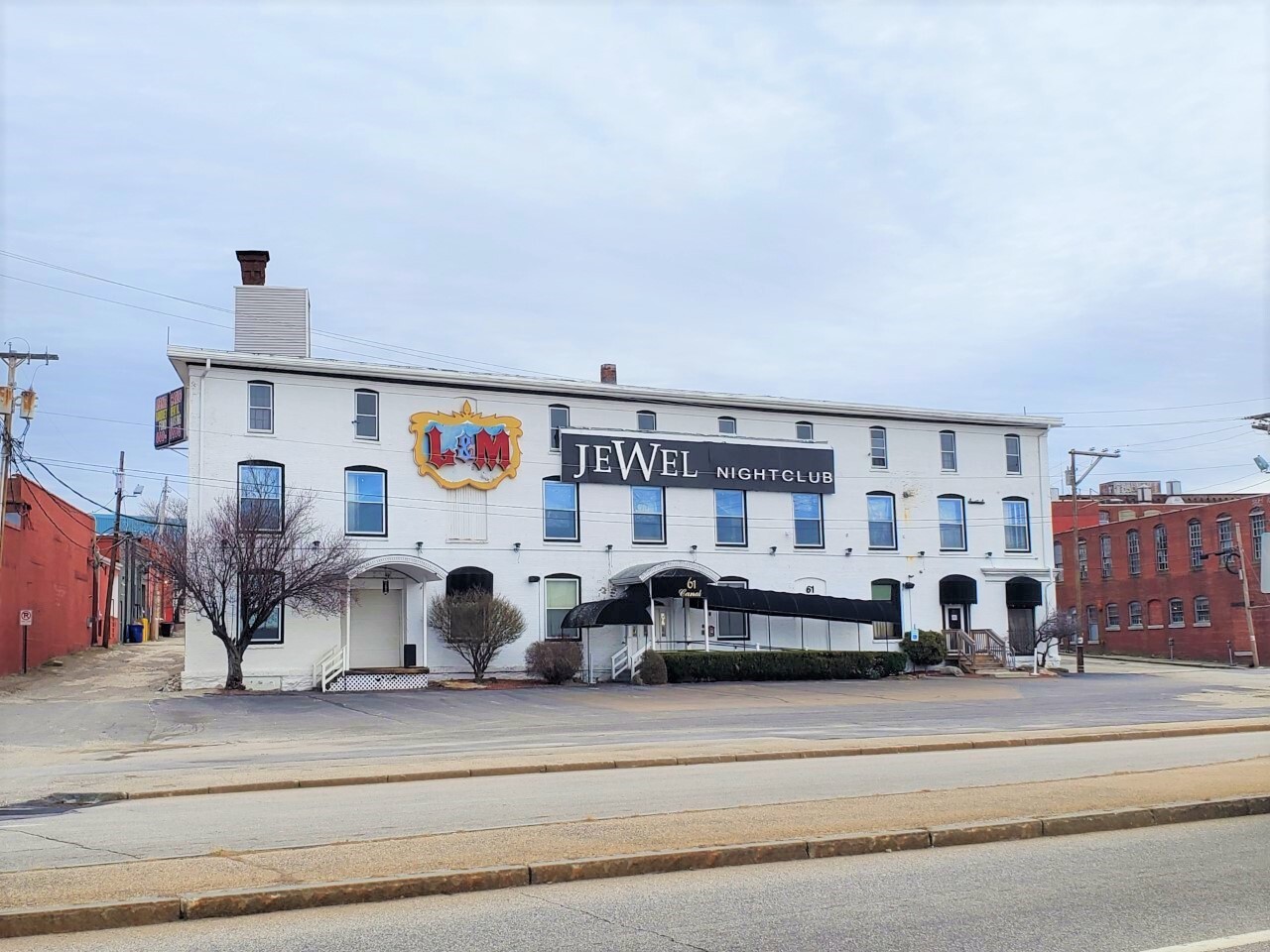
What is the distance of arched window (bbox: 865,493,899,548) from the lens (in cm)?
4747

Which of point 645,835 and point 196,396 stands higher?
point 196,396

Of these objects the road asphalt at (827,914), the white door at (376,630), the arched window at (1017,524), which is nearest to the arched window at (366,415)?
the white door at (376,630)

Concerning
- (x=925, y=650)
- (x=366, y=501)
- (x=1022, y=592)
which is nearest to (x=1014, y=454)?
(x=1022, y=592)

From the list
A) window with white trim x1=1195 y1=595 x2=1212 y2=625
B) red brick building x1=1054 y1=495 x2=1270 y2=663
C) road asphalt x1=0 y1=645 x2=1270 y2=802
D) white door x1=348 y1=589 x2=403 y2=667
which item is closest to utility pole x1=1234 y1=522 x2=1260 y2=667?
red brick building x1=1054 y1=495 x2=1270 y2=663

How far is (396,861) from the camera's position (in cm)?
894

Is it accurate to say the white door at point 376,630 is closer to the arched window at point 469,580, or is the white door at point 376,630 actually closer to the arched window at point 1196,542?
the arched window at point 469,580

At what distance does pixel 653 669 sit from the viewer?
39062 mm

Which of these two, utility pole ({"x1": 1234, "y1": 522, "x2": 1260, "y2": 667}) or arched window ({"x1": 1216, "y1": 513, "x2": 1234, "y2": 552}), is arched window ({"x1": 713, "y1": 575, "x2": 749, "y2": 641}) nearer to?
utility pole ({"x1": 1234, "y1": 522, "x2": 1260, "y2": 667})

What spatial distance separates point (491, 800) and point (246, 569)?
22564 millimetres

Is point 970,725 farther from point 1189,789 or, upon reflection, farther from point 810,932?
point 810,932

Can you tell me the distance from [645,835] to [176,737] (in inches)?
656

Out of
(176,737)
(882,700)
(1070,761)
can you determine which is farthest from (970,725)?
(176,737)

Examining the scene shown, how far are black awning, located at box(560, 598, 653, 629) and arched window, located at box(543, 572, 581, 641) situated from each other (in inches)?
48.2

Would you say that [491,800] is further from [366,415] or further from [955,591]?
Result: [955,591]
